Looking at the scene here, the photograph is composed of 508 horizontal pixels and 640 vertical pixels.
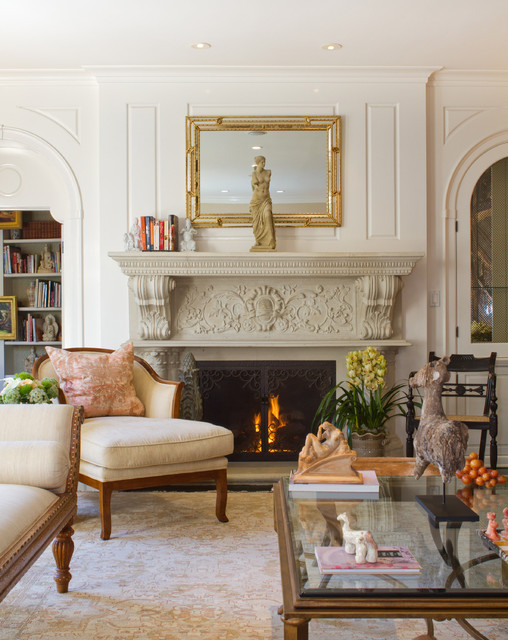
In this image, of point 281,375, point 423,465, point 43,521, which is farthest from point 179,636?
point 281,375

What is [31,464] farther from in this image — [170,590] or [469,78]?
[469,78]

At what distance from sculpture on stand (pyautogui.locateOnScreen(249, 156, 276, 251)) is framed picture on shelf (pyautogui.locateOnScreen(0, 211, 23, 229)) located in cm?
322

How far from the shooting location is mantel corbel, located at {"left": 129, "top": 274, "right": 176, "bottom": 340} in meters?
4.21

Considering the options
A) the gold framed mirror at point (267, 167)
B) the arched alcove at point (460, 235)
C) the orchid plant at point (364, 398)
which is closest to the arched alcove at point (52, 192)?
the gold framed mirror at point (267, 167)

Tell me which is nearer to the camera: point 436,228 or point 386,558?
point 386,558

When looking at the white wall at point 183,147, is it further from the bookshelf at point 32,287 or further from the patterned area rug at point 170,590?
the bookshelf at point 32,287

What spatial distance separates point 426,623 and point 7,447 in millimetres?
1504

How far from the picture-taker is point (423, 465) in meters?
2.10

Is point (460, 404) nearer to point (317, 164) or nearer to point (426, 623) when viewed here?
point (317, 164)

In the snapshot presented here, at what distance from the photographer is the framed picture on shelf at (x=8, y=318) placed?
6.50 metres

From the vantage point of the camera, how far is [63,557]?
7.89 feet

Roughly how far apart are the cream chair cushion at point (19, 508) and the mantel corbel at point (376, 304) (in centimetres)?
258

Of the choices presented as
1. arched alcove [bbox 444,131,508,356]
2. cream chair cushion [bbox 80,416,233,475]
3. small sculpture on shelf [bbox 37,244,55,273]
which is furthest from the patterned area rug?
small sculpture on shelf [bbox 37,244,55,273]

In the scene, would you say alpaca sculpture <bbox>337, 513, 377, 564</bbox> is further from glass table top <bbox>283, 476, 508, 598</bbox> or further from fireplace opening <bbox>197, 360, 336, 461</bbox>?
fireplace opening <bbox>197, 360, 336, 461</bbox>
